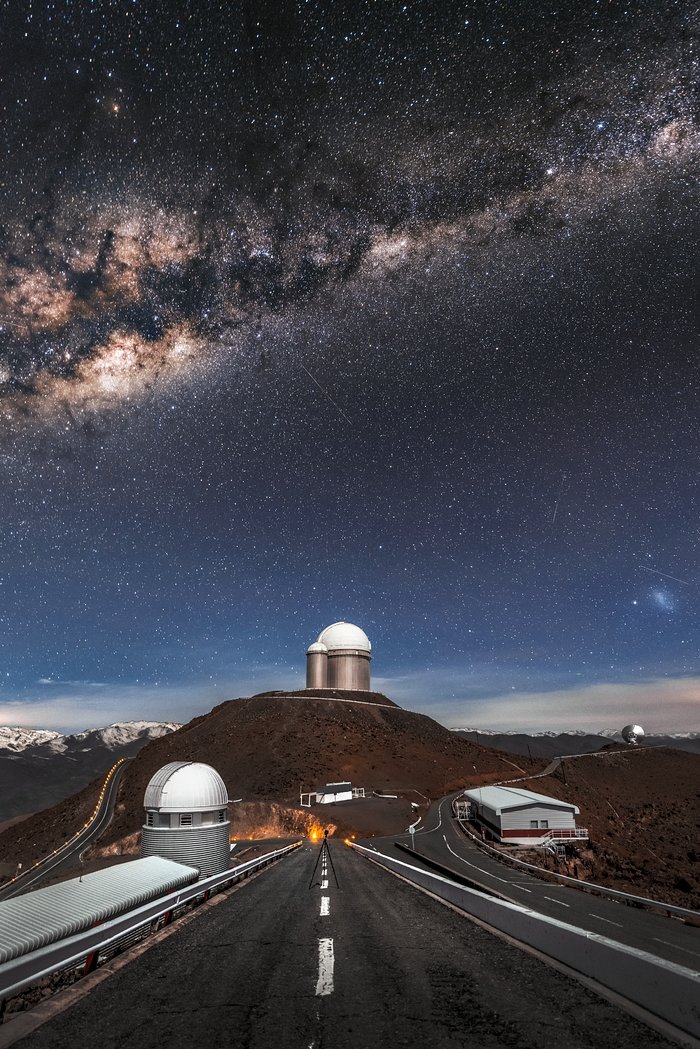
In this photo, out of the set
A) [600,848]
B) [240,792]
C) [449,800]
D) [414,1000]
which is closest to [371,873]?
[414,1000]

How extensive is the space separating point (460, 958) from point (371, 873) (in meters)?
16.0

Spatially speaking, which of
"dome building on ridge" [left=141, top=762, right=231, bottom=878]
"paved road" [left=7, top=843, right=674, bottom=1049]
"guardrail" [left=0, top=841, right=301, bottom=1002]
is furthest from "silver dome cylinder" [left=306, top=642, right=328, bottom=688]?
"paved road" [left=7, top=843, right=674, bottom=1049]

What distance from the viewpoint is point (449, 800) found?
70438 millimetres

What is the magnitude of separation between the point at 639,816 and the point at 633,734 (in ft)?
269

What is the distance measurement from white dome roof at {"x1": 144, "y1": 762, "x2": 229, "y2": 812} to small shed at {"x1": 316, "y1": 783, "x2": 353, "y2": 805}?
38.5 m

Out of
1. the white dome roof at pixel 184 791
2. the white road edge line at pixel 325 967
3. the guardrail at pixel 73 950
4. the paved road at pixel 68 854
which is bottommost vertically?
the paved road at pixel 68 854

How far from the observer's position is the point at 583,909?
63.4 feet

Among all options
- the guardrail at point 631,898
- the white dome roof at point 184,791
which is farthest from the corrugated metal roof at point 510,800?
the white dome roof at point 184,791

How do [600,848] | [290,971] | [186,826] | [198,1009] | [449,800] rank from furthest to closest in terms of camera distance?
[449,800] → [600,848] → [186,826] → [290,971] → [198,1009]

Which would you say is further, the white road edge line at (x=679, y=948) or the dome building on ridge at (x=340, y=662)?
the dome building on ridge at (x=340, y=662)

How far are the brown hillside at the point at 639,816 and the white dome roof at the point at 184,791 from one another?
23.7 metres

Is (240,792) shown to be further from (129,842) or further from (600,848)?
(600,848)

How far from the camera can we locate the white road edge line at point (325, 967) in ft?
22.3

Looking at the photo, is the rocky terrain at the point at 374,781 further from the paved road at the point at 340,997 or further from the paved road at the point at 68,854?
the paved road at the point at 340,997
